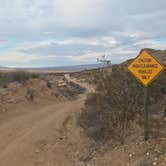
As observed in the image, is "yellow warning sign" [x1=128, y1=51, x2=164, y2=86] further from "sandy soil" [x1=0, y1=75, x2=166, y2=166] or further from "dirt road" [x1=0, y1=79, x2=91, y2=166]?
"dirt road" [x1=0, y1=79, x2=91, y2=166]

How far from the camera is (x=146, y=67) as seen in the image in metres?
9.87

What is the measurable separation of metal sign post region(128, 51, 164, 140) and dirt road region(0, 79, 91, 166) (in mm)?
→ 2527

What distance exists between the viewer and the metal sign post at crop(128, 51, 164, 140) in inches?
383

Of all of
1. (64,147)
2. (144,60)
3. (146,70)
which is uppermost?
(144,60)

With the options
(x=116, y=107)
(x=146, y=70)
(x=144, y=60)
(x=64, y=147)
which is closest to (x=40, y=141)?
(x=64, y=147)

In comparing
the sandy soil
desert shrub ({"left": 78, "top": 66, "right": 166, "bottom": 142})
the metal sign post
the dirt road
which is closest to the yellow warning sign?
the metal sign post

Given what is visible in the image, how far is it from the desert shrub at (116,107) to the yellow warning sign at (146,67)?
1.86m

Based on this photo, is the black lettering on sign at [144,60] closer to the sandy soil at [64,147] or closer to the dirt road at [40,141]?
the sandy soil at [64,147]

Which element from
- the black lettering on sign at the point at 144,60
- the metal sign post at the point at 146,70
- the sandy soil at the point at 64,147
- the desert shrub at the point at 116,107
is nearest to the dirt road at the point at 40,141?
the sandy soil at the point at 64,147

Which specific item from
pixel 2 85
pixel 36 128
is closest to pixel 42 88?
pixel 2 85

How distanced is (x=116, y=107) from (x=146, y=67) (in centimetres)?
255

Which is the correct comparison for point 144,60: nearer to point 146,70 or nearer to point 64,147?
point 146,70

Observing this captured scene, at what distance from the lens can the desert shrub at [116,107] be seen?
11.5 m

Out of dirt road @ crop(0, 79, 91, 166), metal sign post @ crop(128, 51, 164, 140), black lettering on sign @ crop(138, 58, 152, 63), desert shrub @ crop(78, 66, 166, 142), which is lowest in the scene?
dirt road @ crop(0, 79, 91, 166)
